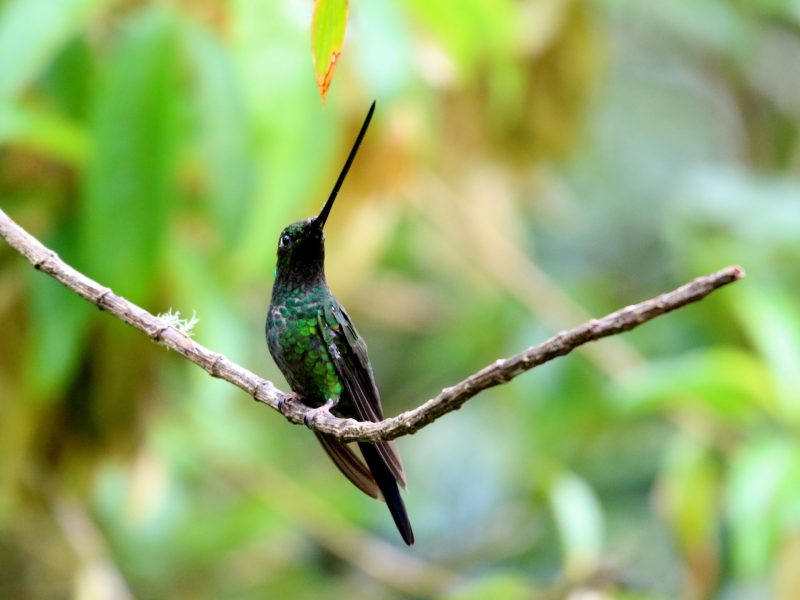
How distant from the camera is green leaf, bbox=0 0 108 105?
2.35 meters

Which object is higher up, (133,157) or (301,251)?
(133,157)

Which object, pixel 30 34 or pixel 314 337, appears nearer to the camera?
pixel 314 337

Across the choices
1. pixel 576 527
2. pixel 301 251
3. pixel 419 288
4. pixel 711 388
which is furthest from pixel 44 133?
pixel 419 288

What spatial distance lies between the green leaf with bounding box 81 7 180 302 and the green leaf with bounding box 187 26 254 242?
108mm

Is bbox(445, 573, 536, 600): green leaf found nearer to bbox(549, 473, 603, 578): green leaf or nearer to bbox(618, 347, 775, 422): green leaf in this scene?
bbox(549, 473, 603, 578): green leaf

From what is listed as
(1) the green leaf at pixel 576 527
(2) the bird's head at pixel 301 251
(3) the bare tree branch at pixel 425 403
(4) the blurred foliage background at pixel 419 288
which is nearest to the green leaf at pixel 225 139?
(4) the blurred foliage background at pixel 419 288

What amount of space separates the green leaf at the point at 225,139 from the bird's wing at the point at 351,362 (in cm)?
73

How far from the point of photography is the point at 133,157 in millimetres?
2545

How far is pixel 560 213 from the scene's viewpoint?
5.29 m

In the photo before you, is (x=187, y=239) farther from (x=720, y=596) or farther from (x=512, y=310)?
(x=720, y=596)

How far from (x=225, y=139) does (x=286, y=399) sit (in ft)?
3.57

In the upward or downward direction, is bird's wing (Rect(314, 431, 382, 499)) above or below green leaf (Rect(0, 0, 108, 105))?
below

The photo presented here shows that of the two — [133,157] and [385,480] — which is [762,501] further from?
[133,157]

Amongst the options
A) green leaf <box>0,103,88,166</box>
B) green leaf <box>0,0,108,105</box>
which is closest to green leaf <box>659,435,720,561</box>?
green leaf <box>0,103,88,166</box>
